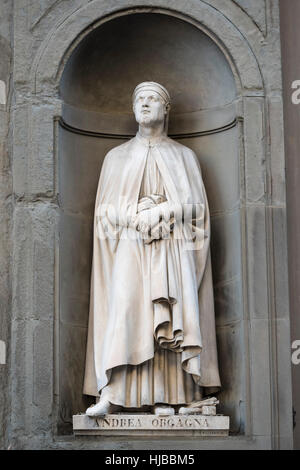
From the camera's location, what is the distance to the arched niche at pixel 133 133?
1188 centimetres

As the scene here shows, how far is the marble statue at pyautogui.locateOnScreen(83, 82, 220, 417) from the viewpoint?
455 inches

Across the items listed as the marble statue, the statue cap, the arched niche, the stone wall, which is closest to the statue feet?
the marble statue

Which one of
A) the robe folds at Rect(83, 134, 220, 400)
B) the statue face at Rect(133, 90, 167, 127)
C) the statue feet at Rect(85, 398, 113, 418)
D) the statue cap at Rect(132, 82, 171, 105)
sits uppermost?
the statue cap at Rect(132, 82, 171, 105)

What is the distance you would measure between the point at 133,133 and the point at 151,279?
1.50m

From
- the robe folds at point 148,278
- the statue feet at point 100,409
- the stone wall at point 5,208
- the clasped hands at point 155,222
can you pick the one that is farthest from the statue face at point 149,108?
the statue feet at point 100,409

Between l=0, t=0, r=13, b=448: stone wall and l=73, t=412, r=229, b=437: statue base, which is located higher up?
l=0, t=0, r=13, b=448: stone wall

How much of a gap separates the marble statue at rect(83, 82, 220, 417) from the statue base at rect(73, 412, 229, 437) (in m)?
0.09

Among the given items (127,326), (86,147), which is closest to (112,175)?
(86,147)

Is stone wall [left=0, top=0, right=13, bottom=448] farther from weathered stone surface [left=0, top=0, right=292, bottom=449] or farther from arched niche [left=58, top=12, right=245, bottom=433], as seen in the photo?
arched niche [left=58, top=12, right=245, bottom=433]

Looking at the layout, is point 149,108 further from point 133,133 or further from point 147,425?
point 147,425

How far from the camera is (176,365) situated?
38.4 feet

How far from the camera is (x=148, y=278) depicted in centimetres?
1167

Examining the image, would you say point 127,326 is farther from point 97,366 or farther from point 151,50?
point 151,50

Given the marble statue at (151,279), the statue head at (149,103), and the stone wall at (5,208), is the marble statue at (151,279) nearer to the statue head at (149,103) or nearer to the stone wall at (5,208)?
the statue head at (149,103)
